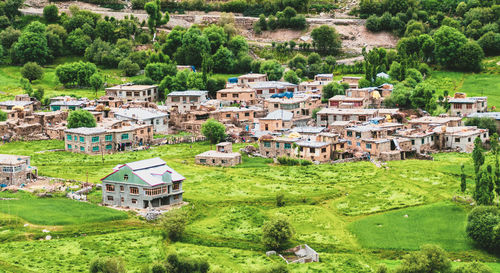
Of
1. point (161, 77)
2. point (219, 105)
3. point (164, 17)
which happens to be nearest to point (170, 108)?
point (219, 105)

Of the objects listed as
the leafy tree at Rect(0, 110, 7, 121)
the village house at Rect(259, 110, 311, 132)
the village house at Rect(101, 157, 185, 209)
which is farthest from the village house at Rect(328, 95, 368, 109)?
the leafy tree at Rect(0, 110, 7, 121)

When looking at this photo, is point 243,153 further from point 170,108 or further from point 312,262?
point 312,262

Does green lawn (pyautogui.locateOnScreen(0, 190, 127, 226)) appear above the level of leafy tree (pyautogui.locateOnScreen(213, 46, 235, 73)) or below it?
below

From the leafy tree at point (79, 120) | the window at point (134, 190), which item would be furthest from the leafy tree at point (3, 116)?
the window at point (134, 190)

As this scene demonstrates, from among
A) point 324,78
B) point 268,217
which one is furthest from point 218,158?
point 324,78

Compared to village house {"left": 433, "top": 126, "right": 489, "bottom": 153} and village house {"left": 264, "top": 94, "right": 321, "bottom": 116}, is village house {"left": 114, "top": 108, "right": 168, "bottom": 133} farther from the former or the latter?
village house {"left": 433, "top": 126, "right": 489, "bottom": 153}

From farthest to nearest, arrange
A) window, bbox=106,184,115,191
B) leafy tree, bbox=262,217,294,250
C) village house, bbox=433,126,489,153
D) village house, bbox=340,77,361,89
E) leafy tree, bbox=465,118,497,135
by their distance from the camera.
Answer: village house, bbox=340,77,361,89
leafy tree, bbox=465,118,497,135
village house, bbox=433,126,489,153
window, bbox=106,184,115,191
leafy tree, bbox=262,217,294,250
